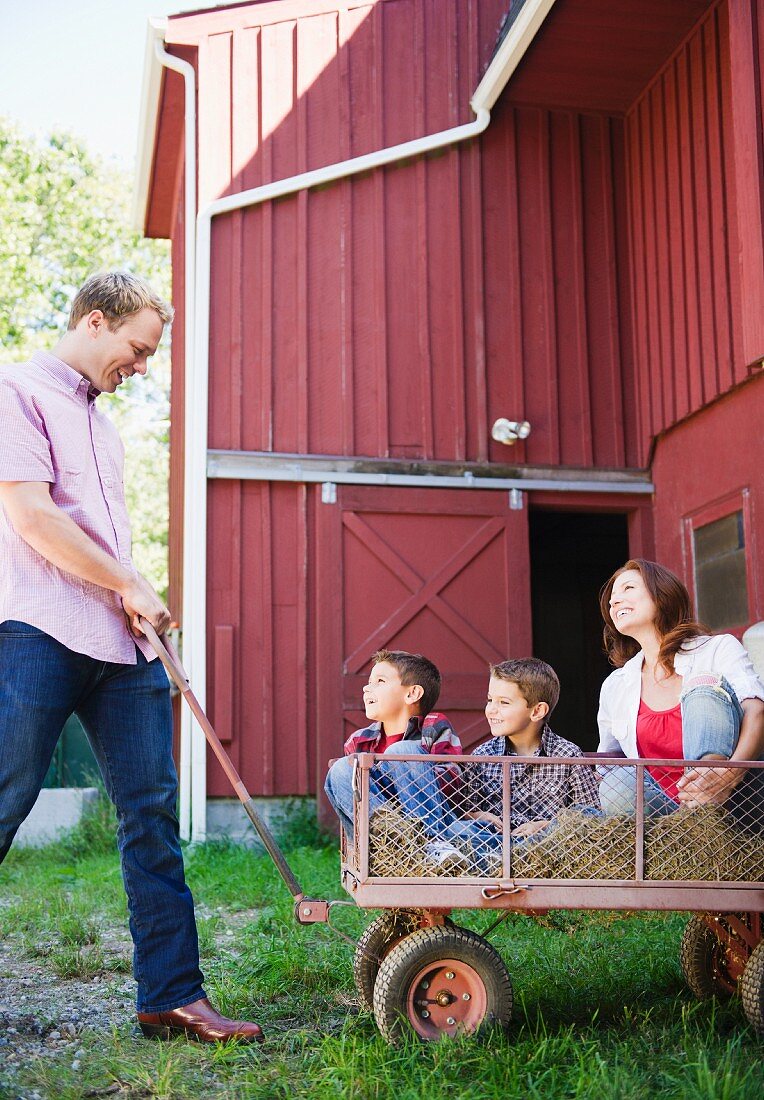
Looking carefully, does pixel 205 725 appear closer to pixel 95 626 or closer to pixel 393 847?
pixel 95 626

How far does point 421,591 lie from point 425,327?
1.96 metres

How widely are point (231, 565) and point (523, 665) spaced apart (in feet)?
15.5

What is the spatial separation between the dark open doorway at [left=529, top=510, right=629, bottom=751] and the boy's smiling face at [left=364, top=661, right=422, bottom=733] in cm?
896

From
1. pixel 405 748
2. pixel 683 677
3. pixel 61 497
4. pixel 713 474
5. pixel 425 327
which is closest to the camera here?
pixel 61 497

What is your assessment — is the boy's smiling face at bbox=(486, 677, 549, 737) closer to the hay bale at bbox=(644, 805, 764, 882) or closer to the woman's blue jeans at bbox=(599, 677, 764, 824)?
the woman's blue jeans at bbox=(599, 677, 764, 824)

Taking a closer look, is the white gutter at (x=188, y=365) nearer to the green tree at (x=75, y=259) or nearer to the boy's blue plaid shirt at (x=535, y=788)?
the boy's blue plaid shirt at (x=535, y=788)

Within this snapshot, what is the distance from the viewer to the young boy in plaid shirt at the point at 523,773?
3.13m

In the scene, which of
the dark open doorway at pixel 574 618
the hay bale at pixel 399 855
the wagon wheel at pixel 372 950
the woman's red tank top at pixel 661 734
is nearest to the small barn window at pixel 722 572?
the woman's red tank top at pixel 661 734

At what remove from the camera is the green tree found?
64.1ft

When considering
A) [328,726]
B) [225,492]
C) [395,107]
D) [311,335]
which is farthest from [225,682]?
[395,107]

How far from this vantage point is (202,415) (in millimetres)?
8070

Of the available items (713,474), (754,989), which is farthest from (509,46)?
(754,989)

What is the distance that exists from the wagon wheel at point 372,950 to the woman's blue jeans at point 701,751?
731 millimetres

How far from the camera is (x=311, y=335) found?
844 cm
